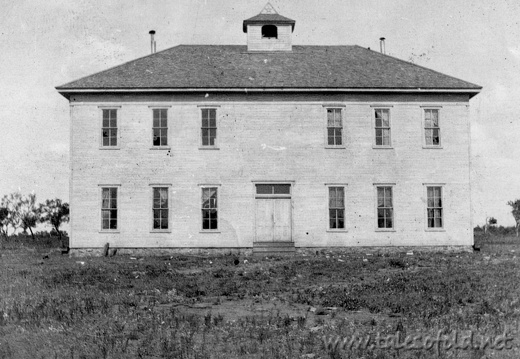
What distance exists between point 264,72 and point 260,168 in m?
4.36

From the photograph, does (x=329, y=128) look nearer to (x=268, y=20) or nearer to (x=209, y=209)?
(x=209, y=209)

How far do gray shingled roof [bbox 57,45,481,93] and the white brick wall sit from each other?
62 centimetres

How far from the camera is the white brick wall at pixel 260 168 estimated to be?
2536cm

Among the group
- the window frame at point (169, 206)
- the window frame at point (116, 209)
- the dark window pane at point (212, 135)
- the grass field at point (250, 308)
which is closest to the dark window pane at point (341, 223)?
the grass field at point (250, 308)

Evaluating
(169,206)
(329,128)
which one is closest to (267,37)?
(329,128)

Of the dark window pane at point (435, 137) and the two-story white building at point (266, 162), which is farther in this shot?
the dark window pane at point (435, 137)

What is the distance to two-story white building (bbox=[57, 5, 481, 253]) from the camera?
83.3 feet

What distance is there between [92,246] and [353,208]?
10.8 meters

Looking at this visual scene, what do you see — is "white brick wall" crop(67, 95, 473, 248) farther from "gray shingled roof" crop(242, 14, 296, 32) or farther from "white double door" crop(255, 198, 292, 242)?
"gray shingled roof" crop(242, 14, 296, 32)

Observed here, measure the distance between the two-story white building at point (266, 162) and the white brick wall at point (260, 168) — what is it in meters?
0.04

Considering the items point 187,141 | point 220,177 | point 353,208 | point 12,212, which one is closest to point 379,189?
point 353,208

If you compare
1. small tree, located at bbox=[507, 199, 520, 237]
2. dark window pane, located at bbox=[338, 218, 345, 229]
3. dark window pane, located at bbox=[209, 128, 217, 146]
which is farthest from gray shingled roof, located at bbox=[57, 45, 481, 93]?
small tree, located at bbox=[507, 199, 520, 237]

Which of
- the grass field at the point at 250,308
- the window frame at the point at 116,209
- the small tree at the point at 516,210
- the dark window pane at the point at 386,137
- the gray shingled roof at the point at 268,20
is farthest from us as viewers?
the small tree at the point at 516,210

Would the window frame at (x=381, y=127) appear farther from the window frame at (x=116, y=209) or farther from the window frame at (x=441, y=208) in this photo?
the window frame at (x=116, y=209)
